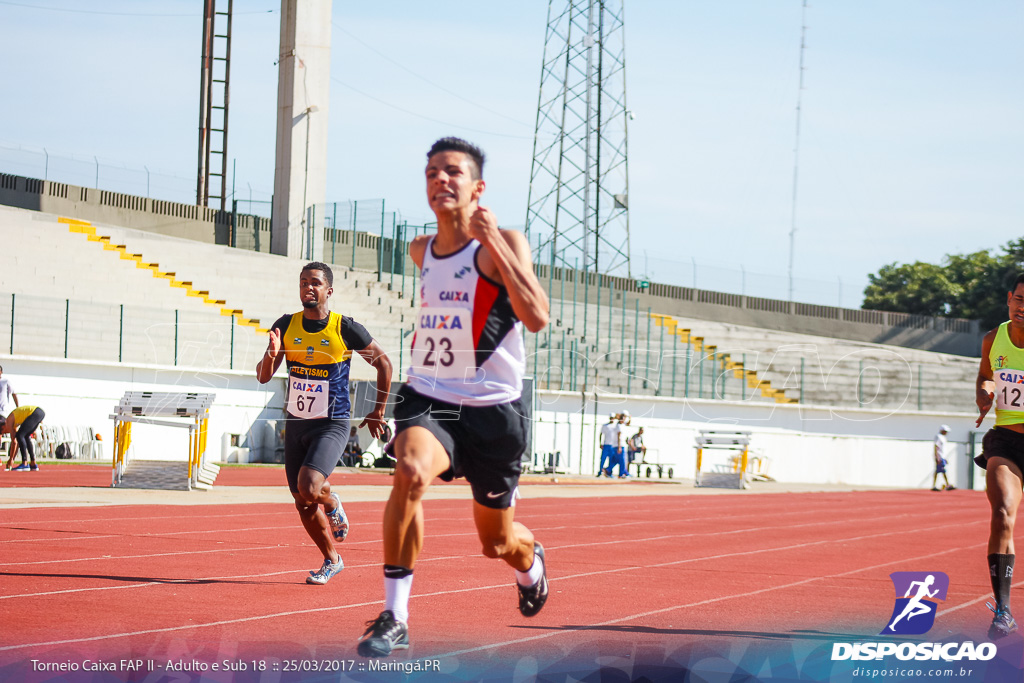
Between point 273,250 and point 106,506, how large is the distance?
24.6m

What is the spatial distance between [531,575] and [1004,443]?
322 centimetres

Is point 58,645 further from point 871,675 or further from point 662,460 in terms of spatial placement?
point 662,460

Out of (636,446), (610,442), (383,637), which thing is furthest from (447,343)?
(636,446)

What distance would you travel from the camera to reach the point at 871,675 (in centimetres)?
512

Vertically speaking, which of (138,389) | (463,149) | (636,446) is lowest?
(636,446)

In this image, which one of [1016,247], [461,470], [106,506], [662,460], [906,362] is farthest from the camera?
[1016,247]

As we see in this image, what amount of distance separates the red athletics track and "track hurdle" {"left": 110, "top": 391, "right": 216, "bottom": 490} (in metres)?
3.18

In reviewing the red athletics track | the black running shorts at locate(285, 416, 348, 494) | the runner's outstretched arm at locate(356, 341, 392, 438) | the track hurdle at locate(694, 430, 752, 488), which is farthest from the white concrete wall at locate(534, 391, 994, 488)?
the black running shorts at locate(285, 416, 348, 494)

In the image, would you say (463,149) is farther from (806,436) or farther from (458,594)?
(806,436)

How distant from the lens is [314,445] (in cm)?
781

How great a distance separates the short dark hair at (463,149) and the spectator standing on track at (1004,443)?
3467mm

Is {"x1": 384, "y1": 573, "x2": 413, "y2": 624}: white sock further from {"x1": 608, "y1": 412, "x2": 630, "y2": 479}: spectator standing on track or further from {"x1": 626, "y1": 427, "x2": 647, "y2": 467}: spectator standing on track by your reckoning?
{"x1": 626, "y1": 427, "x2": 647, "y2": 467}: spectator standing on track

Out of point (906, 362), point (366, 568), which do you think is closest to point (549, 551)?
point (366, 568)

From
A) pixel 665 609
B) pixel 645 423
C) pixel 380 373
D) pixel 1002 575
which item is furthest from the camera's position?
pixel 645 423
